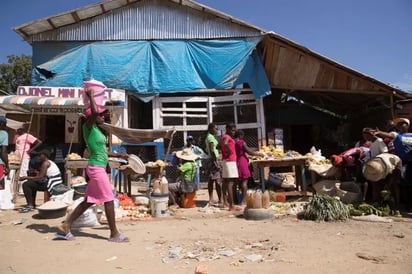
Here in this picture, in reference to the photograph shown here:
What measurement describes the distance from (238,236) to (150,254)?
1.34 meters

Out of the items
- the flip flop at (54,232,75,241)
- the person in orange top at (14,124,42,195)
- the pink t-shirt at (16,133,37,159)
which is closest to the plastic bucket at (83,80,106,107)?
the flip flop at (54,232,75,241)

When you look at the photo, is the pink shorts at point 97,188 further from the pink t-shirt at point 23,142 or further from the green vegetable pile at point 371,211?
the pink t-shirt at point 23,142

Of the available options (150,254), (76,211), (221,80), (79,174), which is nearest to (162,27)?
(221,80)

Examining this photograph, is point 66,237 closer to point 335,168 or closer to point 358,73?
point 335,168

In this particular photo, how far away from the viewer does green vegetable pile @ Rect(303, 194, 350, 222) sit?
580 cm

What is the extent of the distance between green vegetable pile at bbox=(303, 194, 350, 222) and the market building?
19.2 feet

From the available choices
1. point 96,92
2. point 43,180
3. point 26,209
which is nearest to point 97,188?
point 96,92

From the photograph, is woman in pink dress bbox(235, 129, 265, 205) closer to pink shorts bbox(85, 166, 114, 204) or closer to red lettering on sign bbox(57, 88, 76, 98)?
pink shorts bbox(85, 166, 114, 204)

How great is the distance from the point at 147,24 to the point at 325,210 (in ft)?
29.7

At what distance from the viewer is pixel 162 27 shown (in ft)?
39.9

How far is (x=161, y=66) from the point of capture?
460 inches

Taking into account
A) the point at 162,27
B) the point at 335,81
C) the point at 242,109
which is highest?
the point at 162,27

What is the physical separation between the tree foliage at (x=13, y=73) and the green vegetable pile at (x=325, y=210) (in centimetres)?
2479

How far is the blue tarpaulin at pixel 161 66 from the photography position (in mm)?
11414
